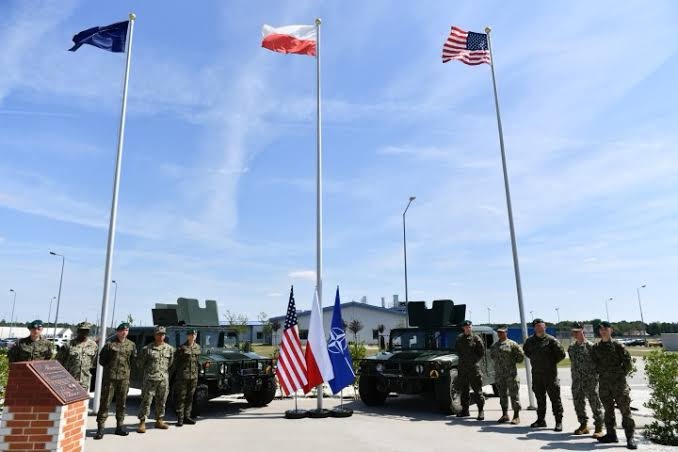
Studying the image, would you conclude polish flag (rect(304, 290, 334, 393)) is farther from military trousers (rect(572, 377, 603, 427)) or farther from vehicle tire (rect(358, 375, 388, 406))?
military trousers (rect(572, 377, 603, 427))

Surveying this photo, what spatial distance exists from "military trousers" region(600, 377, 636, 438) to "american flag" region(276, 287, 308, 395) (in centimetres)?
486

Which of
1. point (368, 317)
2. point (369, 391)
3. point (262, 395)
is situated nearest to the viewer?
point (369, 391)

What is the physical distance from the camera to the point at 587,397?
7.43 meters

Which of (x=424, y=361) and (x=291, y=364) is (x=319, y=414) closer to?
(x=291, y=364)

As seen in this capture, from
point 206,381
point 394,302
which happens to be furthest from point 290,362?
point 394,302

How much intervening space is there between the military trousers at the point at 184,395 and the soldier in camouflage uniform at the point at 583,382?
6.14 metres

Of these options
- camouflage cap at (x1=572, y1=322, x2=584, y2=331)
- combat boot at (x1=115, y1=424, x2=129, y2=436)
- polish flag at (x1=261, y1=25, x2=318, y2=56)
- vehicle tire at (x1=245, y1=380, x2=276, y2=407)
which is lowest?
combat boot at (x1=115, y1=424, x2=129, y2=436)

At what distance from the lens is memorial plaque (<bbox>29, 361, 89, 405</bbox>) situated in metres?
4.51

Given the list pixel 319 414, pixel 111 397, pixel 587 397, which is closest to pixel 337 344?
pixel 319 414

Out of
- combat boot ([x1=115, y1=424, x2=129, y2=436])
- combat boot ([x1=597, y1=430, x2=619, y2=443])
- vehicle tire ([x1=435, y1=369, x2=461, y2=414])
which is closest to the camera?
combat boot ([x1=597, y1=430, x2=619, y2=443])

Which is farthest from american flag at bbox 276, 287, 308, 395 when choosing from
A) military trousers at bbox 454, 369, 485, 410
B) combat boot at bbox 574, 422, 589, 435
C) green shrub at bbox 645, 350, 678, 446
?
green shrub at bbox 645, 350, 678, 446

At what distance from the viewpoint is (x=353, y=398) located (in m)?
11.8

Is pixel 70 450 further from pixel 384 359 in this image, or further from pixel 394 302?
pixel 394 302

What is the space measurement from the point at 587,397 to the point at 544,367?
0.82 m
